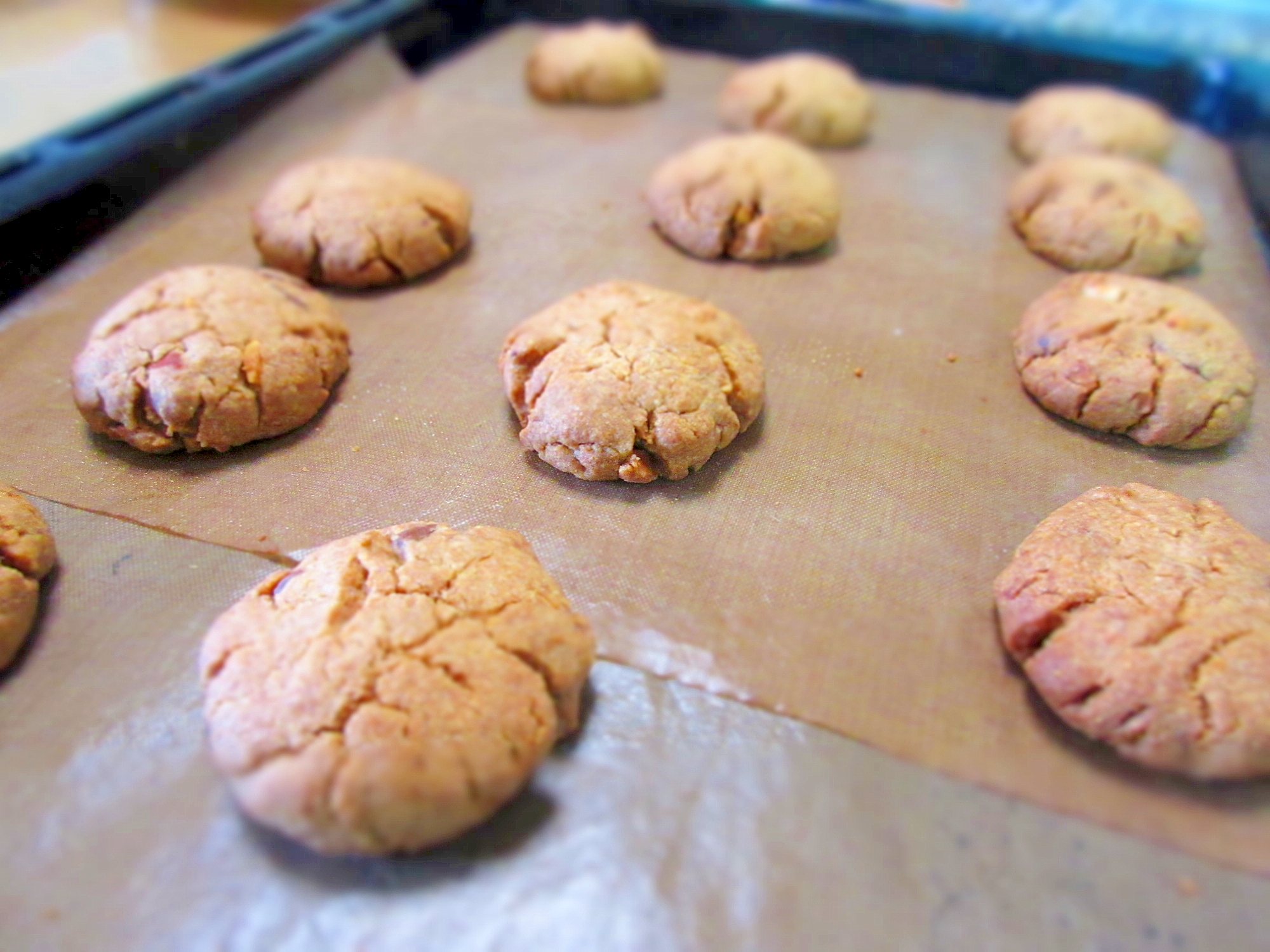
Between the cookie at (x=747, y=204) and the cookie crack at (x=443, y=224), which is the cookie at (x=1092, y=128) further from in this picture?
the cookie crack at (x=443, y=224)

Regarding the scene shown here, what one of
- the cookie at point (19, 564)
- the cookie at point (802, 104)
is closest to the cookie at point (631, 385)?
the cookie at point (19, 564)

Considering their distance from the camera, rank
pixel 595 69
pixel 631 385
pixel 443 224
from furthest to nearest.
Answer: pixel 595 69, pixel 443 224, pixel 631 385

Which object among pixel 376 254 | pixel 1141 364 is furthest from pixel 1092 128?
pixel 376 254

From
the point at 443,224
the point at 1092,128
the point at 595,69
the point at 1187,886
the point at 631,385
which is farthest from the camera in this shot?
the point at 595,69

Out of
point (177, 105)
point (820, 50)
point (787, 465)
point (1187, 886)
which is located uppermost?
point (177, 105)

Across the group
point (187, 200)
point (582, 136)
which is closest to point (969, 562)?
point (582, 136)

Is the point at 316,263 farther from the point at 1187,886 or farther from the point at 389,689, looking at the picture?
the point at 1187,886

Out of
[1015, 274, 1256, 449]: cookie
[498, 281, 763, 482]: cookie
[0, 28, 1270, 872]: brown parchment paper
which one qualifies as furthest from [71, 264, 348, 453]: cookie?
[1015, 274, 1256, 449]: cookie

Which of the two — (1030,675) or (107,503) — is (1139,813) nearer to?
(1030,675)
